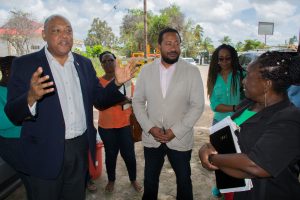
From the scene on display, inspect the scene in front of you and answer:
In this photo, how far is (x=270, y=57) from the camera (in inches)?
63.0

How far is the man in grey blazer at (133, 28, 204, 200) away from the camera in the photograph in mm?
2771

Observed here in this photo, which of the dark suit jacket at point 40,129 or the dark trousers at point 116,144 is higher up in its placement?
the dark suit jacket at point 40,129

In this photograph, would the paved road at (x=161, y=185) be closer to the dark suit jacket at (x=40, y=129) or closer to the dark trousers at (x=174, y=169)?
the dark trousers at (x=174, y=169)

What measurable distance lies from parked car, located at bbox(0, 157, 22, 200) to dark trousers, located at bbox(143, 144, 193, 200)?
63.7 inches

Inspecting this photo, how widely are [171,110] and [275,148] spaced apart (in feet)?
5.02

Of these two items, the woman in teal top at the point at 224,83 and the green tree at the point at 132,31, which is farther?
the green tree at the point at 132,31

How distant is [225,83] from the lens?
3371 millimetres

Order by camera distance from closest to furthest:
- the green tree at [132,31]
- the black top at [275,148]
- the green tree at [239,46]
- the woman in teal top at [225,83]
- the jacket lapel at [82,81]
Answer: the black top at [275,148], the jacket lapel at [82,81], the woman in teal top at [225,83], the green tree at [132,31], the green tree at [239,46]

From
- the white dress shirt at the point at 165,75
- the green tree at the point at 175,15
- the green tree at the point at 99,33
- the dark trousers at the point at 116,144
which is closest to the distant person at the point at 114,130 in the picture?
the dark trousers at the point at 116,144

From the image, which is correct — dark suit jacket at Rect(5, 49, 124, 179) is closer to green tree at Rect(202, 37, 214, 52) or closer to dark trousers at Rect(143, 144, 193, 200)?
dark trousers at Rect(143, 144, 193, 200)

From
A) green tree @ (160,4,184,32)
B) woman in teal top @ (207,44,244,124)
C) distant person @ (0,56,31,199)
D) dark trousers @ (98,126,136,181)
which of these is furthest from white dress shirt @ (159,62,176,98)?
green tree @ (160,4,184,32)

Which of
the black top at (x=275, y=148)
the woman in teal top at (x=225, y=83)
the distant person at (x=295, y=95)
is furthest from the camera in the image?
the woman in teal top at (x=225, y=83)

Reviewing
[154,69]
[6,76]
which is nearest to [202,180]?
[154,69]

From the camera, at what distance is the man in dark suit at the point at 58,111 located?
2062 mm
